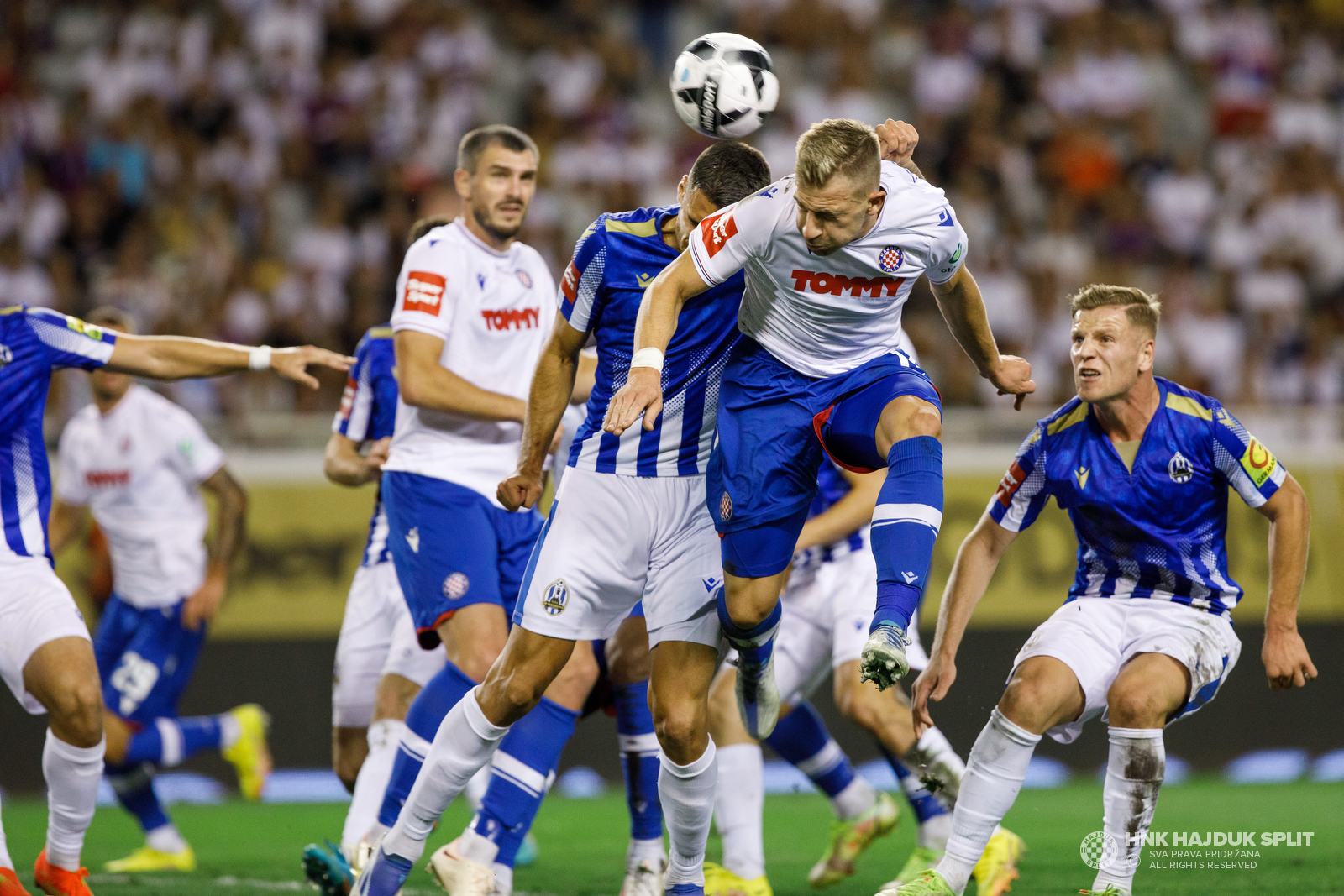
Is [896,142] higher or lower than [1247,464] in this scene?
higher

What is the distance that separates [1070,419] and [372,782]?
3.27m

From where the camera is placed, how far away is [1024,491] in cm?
545

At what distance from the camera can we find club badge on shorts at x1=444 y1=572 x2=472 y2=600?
5.92m

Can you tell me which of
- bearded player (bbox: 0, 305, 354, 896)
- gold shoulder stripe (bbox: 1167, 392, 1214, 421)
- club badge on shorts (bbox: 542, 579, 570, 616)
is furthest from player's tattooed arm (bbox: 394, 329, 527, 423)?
gold shoulder stripe (bbox: 1167, 392, 1214, 421)

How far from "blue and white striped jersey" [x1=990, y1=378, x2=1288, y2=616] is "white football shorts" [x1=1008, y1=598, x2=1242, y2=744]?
0.08m

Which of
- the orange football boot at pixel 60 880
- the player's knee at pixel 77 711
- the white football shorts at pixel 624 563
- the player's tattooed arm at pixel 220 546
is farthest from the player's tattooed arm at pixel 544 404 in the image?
the player's tattooed arm at pixel 220 546

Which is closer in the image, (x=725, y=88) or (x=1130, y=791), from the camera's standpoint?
(x=1130, y=791)

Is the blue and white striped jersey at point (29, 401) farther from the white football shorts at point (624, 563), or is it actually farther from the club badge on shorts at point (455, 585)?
the white football shorts at point (624, 563)

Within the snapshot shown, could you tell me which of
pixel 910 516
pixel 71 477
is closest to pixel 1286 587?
pixel 910 516

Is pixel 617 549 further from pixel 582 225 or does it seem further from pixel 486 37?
pixel 486 37

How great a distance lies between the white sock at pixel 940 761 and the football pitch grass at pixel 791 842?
429 mm

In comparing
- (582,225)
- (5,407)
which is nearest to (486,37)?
(582,225)

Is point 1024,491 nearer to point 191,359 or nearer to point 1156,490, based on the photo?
point 1156,490

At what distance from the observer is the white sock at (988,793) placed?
500 cm
